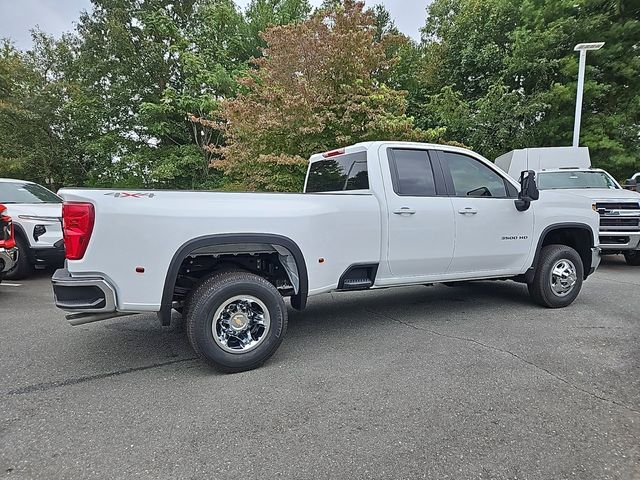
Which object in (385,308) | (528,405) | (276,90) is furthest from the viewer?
(276,90)

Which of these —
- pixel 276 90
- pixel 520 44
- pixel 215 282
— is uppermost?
pixel 520 44

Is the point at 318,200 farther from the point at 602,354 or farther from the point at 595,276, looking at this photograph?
the point at 595,276

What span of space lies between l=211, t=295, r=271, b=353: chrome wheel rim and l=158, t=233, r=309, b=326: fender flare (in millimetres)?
394

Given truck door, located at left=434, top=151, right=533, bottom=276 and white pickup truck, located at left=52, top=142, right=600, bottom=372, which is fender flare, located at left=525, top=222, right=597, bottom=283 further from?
truck door, located at left=434, top=151, right=533, bottom=276

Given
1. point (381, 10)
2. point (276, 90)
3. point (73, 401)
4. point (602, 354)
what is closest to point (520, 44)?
point (381, 10)

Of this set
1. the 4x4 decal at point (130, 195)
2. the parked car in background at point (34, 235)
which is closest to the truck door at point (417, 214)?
the 4x4 decal at point (130, 195)

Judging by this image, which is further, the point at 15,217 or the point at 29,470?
the point at 15,217

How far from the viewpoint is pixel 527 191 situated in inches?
187

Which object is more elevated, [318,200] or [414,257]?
[318,200]

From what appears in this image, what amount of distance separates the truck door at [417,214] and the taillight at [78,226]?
264 centimetres

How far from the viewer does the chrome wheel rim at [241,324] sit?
3373 mm

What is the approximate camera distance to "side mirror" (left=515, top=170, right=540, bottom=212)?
4715 mm

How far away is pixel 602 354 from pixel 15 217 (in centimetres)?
848

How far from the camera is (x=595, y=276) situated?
306 inches
